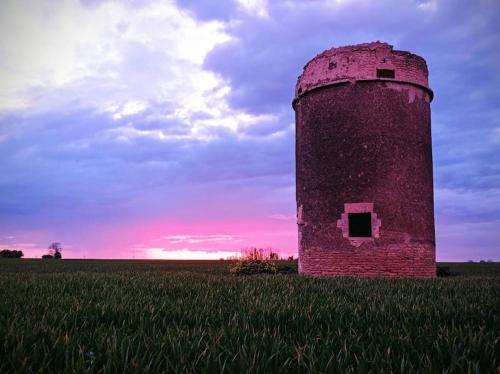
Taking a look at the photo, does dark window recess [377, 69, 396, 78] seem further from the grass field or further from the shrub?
the grass field

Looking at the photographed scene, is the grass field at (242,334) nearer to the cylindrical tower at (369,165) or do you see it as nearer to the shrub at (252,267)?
the cylindrical tower at (369,165)

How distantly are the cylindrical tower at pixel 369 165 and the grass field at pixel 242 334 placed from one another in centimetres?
703

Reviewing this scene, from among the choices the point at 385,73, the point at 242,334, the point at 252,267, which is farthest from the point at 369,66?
the point at 242,334

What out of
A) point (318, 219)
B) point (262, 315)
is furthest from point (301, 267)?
point (262, 315)

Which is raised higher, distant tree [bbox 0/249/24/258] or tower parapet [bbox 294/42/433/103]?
tower parapet [bbox 294/42/433/103]


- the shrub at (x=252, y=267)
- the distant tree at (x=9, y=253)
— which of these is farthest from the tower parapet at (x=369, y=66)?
the distant tree at (x=9, y=253)

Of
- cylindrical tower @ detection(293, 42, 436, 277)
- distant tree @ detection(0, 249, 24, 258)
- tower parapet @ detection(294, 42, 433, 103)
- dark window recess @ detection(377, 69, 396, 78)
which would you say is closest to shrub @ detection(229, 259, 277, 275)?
cylindrical tower @ detection(293, 42, 436, 277)

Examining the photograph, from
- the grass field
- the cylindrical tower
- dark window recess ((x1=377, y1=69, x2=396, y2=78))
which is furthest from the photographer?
dark window recess ((x1=377, y1=69, x2=396, y2=78))

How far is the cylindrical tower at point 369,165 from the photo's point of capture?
1381cm

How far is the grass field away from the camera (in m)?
2.72

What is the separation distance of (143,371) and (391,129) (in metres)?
13.0

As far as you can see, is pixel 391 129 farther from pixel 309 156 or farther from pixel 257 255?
pixel 257 255

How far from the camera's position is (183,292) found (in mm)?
6852

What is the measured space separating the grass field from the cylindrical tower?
23.1 feet
